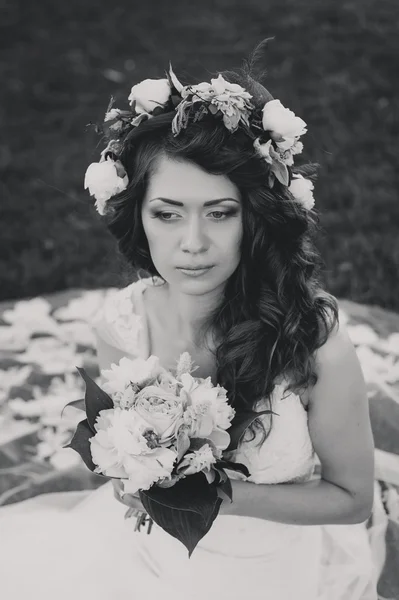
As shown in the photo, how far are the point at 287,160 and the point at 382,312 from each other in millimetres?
2677

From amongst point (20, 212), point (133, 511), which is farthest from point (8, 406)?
point (20, 212)

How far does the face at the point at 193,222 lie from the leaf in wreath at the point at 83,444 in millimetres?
515

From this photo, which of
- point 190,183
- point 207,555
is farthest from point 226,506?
point 190,183

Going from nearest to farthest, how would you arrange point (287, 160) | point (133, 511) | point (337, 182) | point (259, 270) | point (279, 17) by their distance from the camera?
point (287, 160)
point (259, 270)
point (133, 511)
point (337, 182)
point (279, 17)

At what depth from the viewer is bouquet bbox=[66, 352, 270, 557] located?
2076mm

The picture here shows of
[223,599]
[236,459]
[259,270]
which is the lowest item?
[223,599]

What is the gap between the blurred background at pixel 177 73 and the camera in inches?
241

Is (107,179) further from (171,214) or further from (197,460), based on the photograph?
(197,460)

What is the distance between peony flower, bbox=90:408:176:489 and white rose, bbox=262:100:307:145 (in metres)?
0.90

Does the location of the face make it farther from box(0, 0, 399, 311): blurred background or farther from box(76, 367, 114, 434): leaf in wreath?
box(0, 0, 399, 311): blurred background

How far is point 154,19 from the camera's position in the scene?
912 centimetres

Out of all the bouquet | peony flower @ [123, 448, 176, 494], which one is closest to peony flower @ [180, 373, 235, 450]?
the bouquet

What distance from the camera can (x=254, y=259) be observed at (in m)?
2.53

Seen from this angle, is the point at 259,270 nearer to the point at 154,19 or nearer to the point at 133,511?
the point at 133,511
